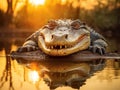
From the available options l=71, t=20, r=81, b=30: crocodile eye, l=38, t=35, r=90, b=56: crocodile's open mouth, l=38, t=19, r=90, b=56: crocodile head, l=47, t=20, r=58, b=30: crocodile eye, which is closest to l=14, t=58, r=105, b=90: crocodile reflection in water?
→ l=38, t=35, r=90, b=56: crocodile's open mouth

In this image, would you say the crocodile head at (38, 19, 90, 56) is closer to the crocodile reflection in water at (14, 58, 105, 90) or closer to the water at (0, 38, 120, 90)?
the crocodile reflection in water at (14, 58, 105, 90)

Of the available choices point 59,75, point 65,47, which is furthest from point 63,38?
point 59,75

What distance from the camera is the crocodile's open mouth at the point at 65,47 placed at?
12992 millimetres

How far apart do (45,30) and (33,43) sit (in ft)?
2.53

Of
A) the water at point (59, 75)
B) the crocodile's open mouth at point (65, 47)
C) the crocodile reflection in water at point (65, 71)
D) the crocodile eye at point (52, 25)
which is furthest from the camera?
the crocodile eye at point (52, 25)

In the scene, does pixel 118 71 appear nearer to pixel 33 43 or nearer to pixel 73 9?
pixel 33 43

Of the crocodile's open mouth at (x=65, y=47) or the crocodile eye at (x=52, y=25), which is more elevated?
the crocodile eye at (x=52, y=25)

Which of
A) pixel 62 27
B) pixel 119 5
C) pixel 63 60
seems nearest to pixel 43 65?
pixel 63 60

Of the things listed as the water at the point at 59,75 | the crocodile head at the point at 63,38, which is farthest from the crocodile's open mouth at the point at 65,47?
the water at the point at 59,75

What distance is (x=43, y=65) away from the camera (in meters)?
12.0

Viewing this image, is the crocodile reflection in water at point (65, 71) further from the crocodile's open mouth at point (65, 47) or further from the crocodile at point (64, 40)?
the crocodile at point (64, 40)

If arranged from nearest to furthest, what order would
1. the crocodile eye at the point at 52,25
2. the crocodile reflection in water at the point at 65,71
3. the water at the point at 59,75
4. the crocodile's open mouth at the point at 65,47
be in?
the water at the point at 59,75, the crocodile reflection in water at the point at 65,71, the crocodile's open mouth at the point at 65,47, the crocodile eye at the point at 52,25

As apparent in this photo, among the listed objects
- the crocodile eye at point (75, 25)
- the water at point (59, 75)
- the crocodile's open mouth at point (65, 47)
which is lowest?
the water at point (59, 75)

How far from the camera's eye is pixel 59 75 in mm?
10234
